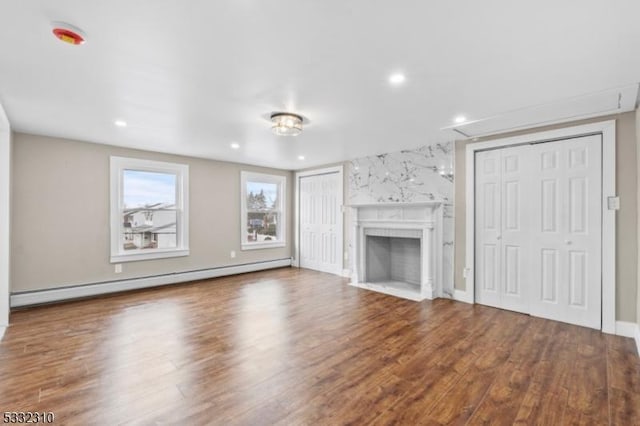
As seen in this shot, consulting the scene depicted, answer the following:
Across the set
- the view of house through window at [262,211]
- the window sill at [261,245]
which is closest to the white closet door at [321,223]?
the window sill at [261,245]

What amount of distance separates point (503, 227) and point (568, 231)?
688 millimetres

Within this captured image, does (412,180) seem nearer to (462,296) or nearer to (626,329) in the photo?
(462,296)

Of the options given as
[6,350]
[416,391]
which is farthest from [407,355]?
[6,350]

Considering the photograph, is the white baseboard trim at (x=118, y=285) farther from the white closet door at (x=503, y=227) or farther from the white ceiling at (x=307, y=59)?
the white closet door at (x=503, y=227)

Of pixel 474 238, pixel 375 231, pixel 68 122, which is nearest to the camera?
pixel 68 122

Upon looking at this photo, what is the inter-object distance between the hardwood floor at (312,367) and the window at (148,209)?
125 cm

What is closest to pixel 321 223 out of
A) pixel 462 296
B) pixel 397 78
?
pixel 462 296

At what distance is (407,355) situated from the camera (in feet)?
8.82

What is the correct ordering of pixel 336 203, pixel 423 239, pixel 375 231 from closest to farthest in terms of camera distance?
pixel 423 239
pixel 375 231
pixel 336 203

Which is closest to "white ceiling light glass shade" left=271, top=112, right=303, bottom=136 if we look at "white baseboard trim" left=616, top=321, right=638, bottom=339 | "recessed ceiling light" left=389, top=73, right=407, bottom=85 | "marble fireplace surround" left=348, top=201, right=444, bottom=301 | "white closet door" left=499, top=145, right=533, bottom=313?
"recessed ceiling light" left=389, top=73, right=407, bottom=85

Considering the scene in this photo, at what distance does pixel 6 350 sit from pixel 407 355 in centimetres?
377

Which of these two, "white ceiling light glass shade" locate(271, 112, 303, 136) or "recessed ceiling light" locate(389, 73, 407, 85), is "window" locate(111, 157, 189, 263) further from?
"recessed ceiling light" locate(389, 73, 407, 85)

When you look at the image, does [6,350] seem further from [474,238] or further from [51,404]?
[474,238]

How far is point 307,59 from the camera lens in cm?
216
